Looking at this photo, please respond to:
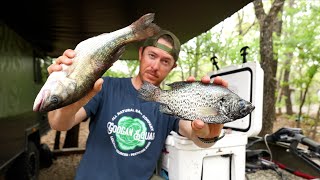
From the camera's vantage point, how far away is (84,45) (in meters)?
1.53

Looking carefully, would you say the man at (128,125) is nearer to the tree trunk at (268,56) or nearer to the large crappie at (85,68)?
the large crappie at (85,68)

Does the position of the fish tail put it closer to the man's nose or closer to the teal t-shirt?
the man's nose

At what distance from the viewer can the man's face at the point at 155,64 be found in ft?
7.66

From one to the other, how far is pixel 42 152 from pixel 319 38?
901 centimetres

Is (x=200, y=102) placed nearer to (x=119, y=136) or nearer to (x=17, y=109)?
(x=119, y=136)

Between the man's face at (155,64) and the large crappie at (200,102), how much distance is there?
15.9 inches

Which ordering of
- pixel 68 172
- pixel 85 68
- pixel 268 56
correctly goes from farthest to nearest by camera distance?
pixel 268 56 → pixel 68 172 → pixel 85 68

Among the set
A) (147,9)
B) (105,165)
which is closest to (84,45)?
(105,165)

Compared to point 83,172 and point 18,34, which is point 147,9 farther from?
point 18,34

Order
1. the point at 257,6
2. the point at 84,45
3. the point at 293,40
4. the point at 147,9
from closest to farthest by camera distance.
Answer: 1. the point at 84,45
2. the point at 147,9
3. the point at 257,6
4. the point at 293,40

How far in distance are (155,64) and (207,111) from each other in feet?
2.38

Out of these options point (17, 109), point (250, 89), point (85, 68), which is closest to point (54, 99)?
point (85, 68)

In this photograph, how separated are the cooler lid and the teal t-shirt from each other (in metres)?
1.37

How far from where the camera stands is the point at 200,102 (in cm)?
180
